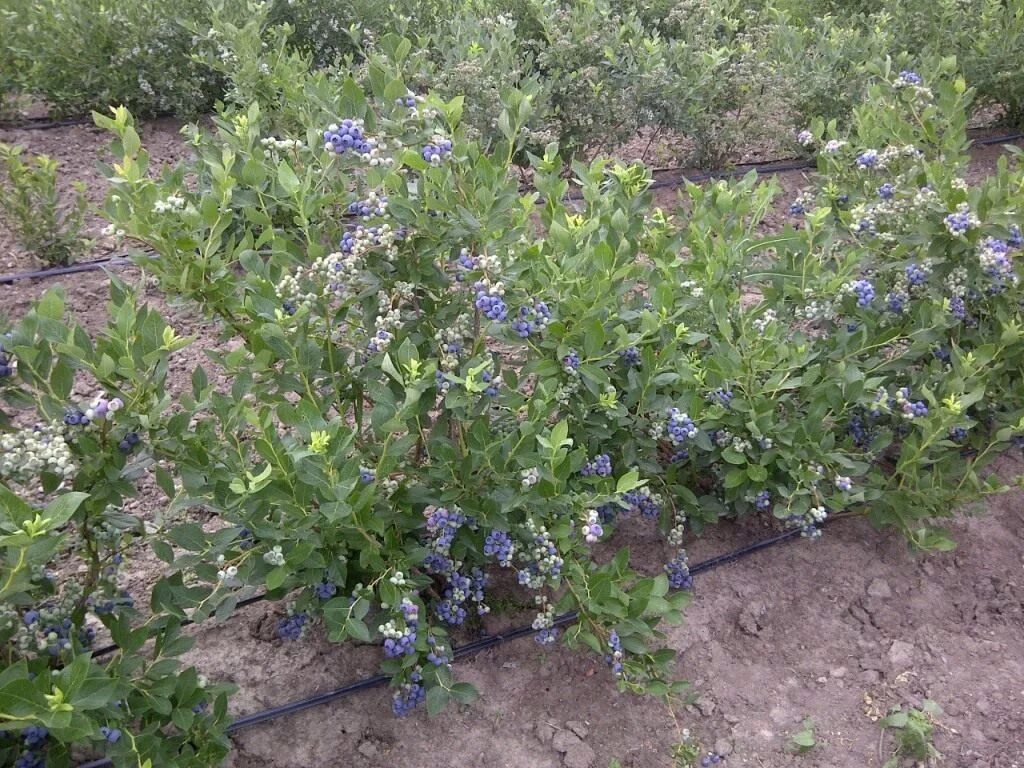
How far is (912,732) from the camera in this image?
2.38 meters

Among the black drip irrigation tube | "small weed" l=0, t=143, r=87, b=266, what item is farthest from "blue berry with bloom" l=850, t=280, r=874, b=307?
"small weed" l=0, t=143, r=87, b=266

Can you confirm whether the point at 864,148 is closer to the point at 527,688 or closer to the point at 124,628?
the point at 527,688

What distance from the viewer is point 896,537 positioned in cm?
301

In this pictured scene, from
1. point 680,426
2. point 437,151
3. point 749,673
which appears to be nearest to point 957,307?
point 680,426

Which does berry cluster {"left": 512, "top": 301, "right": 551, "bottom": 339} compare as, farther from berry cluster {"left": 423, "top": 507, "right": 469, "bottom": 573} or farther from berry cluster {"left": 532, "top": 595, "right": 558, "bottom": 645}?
berry cluster {"left": 532, "top": 595, "right": 558, "bottom": 645}

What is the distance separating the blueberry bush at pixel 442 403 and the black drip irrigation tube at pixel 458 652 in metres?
0.06

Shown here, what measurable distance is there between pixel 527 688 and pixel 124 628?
1112mm

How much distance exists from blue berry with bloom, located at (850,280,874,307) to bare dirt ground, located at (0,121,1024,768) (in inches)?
34.4

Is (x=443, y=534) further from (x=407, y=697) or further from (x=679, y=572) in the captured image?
(x=679, y=572)

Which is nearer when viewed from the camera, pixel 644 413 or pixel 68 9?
pixel 644 413

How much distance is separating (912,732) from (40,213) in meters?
3.87

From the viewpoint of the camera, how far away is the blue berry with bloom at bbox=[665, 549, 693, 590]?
8.48ft

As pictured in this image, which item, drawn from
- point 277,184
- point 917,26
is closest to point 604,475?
point 277,184

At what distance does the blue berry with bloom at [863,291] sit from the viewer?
2559mm
